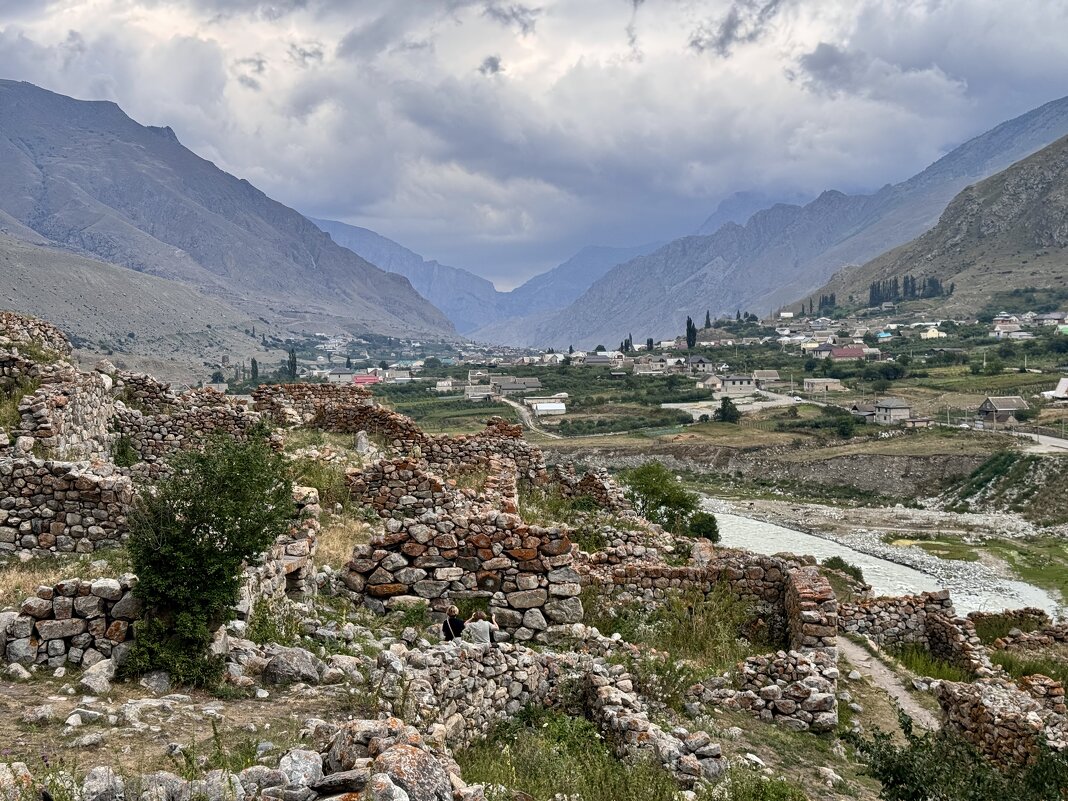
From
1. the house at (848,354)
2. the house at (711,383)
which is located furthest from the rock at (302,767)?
the house at (848,354)

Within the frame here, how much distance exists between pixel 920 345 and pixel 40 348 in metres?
207

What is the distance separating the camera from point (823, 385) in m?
155

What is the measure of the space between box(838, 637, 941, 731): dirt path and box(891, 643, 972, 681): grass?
73cm

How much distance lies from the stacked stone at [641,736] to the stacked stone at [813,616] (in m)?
4.82

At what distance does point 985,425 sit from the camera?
344 feet

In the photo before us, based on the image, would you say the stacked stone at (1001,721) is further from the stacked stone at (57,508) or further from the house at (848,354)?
the house at (848,354)

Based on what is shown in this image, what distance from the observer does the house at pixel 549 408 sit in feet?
474

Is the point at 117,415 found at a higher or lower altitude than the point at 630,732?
higher

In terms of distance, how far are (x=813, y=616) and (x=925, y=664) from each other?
558 centimetres

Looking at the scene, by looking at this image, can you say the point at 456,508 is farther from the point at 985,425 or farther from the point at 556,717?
the point at 985,425

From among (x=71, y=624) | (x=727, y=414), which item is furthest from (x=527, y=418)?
(x=71, y=624)

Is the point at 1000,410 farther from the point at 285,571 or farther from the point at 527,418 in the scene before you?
the point at 285,571

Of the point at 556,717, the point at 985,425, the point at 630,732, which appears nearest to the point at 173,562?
the point at 556,717

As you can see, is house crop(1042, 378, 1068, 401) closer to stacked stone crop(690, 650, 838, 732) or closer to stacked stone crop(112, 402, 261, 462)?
stacked stone crop(690, 650, 838, 732)
